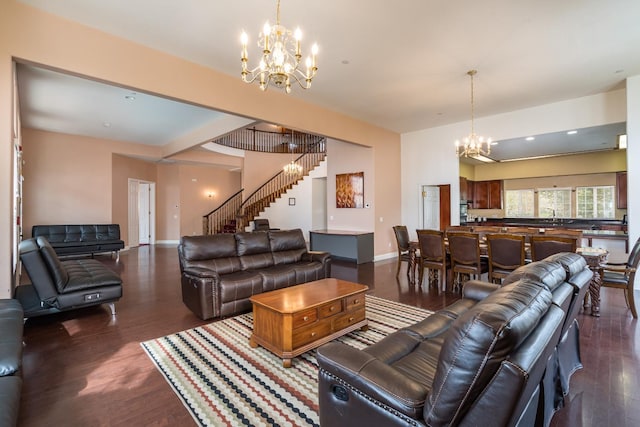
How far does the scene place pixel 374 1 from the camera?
3059 mm

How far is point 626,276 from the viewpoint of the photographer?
143 inches

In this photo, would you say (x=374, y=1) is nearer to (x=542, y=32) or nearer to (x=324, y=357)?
(x=542, y=32)

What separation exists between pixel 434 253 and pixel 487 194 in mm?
7079

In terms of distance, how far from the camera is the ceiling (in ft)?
10.4

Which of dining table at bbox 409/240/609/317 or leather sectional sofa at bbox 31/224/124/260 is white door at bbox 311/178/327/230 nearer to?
leather sectional sofa at bbox 31/224/124/260

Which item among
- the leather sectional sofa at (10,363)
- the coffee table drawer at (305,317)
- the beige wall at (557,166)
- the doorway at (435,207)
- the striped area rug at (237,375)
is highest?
the beige wall at (557,166)

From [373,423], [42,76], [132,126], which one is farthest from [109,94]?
[373,423]

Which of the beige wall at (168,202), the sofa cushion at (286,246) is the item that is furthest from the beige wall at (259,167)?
the sofa cushion at (286,246)

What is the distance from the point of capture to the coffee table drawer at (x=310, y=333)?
2.68 m

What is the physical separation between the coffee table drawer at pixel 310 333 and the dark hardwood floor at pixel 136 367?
0.98 m

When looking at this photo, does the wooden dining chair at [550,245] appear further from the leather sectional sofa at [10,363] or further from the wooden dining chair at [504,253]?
the leather sectional sofa at [10,363]

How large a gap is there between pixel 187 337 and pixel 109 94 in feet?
15.5

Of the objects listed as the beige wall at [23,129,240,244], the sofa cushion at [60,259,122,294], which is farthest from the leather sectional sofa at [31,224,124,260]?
the sofa cushion at [60,259,122,294]

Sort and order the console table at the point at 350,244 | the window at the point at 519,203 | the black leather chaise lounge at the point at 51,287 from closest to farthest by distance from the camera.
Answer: the black leather chaise lounge at the point at 51,287 < the console table at the point at 350,244 < the window at the point at 519,203
